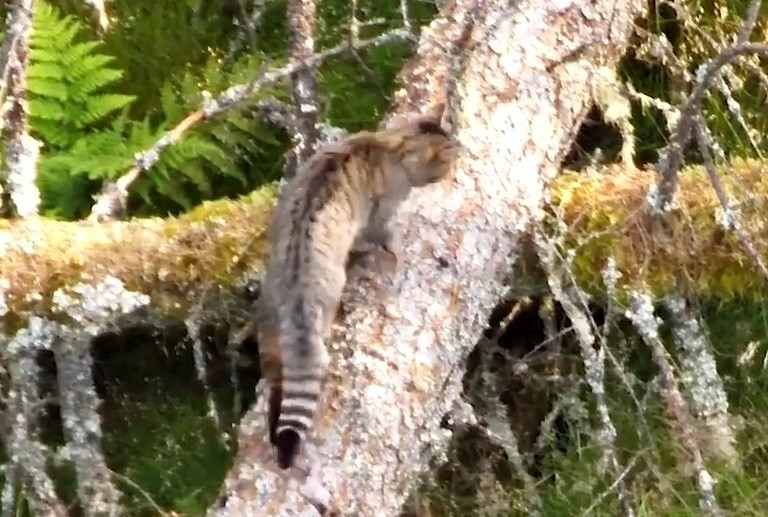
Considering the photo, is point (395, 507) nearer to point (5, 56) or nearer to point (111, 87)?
point (5, 56)

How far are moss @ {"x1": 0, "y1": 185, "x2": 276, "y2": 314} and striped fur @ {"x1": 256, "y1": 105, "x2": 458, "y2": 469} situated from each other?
0.29 m

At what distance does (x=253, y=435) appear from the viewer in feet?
7.23

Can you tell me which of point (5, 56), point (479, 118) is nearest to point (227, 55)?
point (5, 56)

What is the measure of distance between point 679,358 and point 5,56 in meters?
2.16

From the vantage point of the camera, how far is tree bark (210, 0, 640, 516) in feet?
7.02

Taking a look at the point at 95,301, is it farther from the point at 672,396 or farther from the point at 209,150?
the point at 672,396

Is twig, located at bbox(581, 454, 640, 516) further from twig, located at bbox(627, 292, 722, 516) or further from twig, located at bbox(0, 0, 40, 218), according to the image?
twig, located at bbox(0, 0, 40, 218)

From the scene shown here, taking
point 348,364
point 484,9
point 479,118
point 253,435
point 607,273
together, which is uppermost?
point 484,9

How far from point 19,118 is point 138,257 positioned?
0.55 meters

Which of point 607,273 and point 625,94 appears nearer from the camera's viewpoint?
point 607,273

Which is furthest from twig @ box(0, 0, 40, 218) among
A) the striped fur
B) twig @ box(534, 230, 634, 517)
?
twig @ box(534, 230, 634, 517)

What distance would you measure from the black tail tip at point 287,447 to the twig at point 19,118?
1.19m

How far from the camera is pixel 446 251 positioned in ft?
7.88

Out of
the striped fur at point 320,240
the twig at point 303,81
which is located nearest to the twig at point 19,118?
the twig at point 303,81
